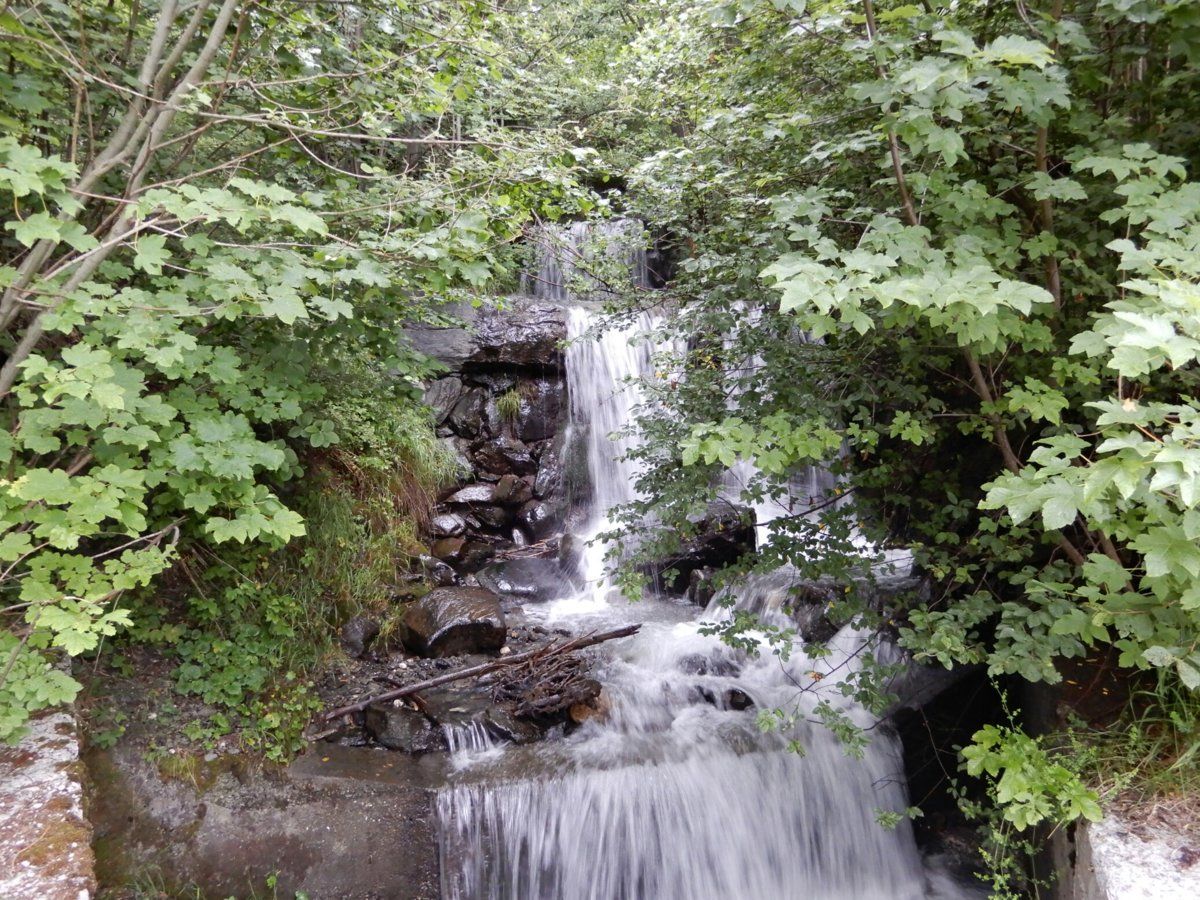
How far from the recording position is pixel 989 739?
2.68m

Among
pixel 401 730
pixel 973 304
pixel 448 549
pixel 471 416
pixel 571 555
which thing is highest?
pixel 973 304

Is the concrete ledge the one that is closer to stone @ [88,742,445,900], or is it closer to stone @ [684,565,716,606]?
stone @ [88,742,445,900]

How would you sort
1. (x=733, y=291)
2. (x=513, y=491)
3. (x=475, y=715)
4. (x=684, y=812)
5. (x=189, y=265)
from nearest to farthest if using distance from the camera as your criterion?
(x=189, y=265) < (x=733, y=291) < (x=684, y=812) < (x=475, y=715) < (x=513, y=491)

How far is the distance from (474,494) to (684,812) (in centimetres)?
483

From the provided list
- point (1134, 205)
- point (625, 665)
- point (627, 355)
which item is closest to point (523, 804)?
point (625, 665)

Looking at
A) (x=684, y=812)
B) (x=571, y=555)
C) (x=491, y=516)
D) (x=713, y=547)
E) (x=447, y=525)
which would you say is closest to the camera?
(x=684, y=812)

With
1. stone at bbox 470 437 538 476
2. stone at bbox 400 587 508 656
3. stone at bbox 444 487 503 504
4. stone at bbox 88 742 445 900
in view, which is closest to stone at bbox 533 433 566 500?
stone at bbox 470 437 538 476

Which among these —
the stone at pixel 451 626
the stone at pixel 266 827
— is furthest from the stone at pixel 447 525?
the stone at pixel 266 827

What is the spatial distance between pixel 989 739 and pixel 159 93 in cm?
440

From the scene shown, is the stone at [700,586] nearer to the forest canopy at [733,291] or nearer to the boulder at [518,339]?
the forest canopy at [733,291]

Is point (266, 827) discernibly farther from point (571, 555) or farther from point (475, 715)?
point (571, 555)

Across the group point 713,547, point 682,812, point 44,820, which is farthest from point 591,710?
point 44,820

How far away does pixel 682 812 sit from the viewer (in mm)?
4164

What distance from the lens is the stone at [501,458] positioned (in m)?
8.79
